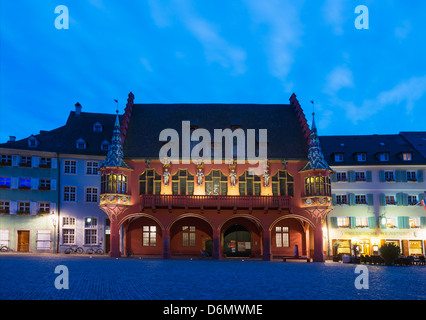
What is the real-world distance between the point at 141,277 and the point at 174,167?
2162 centimetres

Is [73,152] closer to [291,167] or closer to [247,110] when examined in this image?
[247,110]

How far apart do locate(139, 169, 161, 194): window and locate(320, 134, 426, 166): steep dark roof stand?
18.4 meters

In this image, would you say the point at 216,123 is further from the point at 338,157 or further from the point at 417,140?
the point at 417,140

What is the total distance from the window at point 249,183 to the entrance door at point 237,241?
193 inches

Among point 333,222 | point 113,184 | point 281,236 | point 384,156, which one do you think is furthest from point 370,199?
point 113,184

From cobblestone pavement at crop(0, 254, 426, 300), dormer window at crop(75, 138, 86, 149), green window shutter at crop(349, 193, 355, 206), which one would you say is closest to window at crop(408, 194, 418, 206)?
green window shutter at crop(349, 193, 355, 206)

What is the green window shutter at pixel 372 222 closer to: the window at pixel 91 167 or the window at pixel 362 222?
the window at pixel 362 222

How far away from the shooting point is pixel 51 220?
47031 mm

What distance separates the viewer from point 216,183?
43.6 metres

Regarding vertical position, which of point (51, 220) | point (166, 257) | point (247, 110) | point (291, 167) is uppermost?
point (247, 110)

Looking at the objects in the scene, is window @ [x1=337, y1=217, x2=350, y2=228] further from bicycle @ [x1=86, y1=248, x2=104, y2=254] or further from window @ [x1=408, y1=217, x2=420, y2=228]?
bicycle @ [x1=86, y1=248, x2=104, y2=254]

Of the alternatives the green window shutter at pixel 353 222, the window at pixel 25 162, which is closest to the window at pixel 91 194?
the window at pixel 25 162

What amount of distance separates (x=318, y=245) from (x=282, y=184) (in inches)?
239
